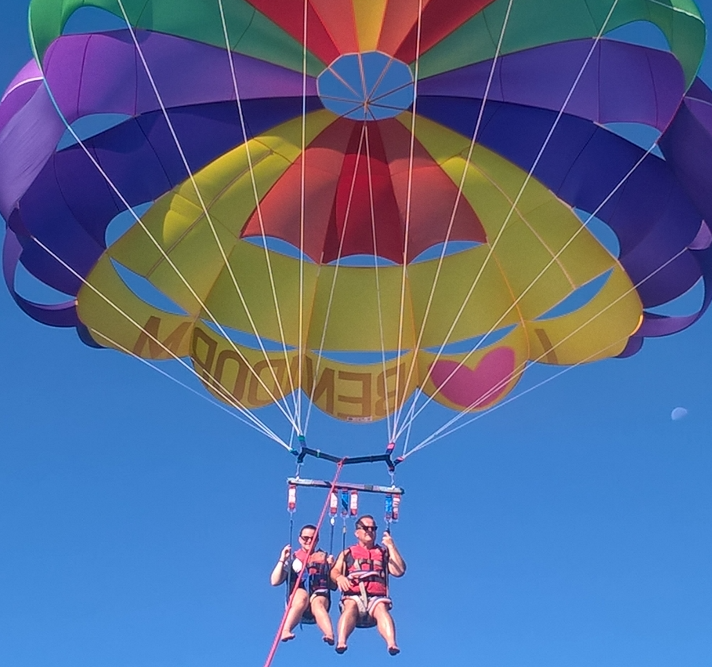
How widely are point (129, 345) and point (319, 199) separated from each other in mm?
1972

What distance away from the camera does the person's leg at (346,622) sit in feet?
27.5

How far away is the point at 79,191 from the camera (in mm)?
9703

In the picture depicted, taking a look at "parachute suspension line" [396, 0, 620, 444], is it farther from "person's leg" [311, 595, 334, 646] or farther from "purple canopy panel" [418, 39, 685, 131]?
"person's leg" [311, 595, 334, 646]

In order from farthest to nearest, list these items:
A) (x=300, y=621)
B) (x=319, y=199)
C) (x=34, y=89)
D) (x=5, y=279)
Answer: (x=319, y=199)
(x=5, y=279)
(x=34, y=89)
(x=300, y=621)

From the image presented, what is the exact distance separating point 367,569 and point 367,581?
3.2 inches

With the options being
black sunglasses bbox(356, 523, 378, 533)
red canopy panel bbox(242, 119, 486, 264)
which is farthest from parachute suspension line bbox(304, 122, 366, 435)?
black sunglasses bbox(356, 523, 378, 533)

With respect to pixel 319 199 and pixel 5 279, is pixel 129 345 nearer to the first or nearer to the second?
pixel 5 279

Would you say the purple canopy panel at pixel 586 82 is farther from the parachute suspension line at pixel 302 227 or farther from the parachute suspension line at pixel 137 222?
the parachute suspension line at pixel 137 222

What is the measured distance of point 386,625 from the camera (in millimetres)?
8406

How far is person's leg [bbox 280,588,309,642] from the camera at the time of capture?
27.7 ft

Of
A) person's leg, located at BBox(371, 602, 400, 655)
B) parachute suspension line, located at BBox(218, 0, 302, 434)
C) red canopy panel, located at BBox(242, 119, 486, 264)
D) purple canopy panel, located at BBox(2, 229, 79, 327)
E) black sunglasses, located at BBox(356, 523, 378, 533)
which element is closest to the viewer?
person's leg, located at BBox(371, 602, 400, 655)

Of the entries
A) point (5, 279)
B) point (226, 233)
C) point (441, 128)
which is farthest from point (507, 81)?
point (5, 279)

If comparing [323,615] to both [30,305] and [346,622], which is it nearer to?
[346,622]

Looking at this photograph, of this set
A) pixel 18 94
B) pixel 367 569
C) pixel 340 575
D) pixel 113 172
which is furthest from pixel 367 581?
pixel 18 94
